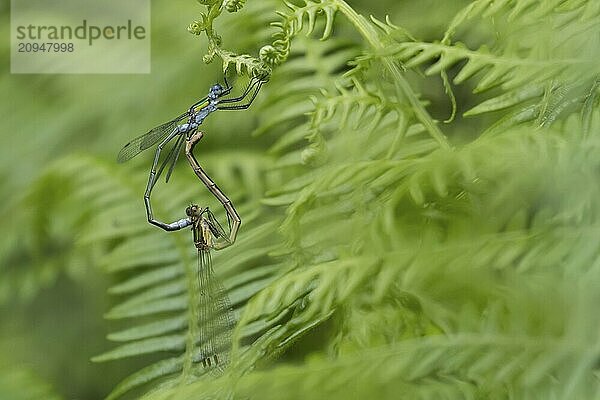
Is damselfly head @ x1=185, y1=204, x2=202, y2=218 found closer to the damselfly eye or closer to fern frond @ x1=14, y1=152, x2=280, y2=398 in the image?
fern frond @ x1=14, y1=152, x2=280, y2=398

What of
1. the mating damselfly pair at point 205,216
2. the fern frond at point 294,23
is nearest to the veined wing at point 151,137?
the mating damselfly pair at point 205,216

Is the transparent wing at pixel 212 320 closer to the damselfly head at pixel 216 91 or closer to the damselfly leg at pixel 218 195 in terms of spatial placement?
the damselfly leg at pixel 218 195

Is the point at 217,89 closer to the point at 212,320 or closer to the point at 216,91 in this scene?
the point at 216,91

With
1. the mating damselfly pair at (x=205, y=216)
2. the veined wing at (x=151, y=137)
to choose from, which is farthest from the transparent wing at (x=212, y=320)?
the veined wing at (x=151, y=137)

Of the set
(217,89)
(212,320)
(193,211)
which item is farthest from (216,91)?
(212,320)

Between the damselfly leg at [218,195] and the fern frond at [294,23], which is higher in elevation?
the fern frond at [294,23]

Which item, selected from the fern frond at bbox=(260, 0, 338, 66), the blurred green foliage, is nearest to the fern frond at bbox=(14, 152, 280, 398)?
the blurred green foliage

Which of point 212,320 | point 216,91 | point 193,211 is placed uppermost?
point 216,91

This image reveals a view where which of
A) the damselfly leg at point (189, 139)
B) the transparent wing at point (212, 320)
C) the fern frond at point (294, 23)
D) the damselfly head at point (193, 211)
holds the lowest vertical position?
the transparent wing at point (212, 320)
